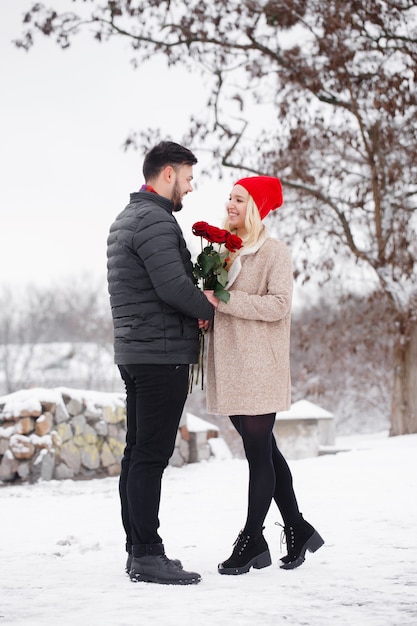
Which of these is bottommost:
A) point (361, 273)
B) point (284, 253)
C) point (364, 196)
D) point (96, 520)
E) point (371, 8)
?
point (96, 520)

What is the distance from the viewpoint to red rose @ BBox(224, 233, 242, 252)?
3686 millimetres

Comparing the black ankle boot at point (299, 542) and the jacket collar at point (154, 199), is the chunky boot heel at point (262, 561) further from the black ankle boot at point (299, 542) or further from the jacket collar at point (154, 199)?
the jacket collar at point (154, 199)

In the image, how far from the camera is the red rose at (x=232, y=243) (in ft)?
12.1

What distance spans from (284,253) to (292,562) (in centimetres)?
134

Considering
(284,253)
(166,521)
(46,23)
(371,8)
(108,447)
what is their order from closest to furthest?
(284,253) → (166,521) → (108,447) → (371,8) → (46,23)

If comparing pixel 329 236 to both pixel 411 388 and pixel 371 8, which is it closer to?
pixel 411 388

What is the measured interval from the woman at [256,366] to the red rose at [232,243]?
0.45ft

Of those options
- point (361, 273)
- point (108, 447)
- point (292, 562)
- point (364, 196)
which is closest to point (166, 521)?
point (292, 562)

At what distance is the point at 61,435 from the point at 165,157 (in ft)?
21.5

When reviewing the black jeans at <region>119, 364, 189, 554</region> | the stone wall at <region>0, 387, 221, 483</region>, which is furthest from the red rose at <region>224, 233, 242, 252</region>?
the stone wall at <region>0, 387, 221, 483</region>

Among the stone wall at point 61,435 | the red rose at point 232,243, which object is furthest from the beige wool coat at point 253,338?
the stone wall at point 61,435

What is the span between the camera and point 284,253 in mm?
3846

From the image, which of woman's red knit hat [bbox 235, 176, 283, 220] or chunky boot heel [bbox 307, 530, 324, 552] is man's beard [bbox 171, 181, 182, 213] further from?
chunky boot heel [bbox 307, 530, 324, 552]

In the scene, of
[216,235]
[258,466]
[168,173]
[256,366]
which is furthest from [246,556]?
[168,173]
